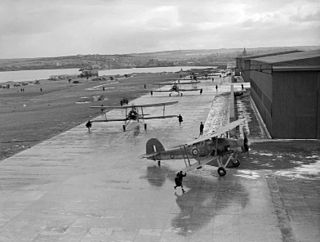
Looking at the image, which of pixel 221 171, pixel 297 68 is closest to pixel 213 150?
pixel 221 171

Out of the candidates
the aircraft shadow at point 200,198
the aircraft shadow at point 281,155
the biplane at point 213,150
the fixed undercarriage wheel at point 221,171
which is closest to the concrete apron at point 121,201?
the aircraft shadow at point 200,198

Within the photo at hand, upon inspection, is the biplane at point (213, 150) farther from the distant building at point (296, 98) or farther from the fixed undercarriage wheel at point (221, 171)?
the distant building at point (296, 98)

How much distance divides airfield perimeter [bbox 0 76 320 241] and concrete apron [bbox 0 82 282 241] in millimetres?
41

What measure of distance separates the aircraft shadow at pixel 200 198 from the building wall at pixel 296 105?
11443mm

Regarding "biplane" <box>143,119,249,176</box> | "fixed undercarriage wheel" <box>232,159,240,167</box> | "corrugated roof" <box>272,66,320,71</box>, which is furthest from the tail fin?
"corrugated roof" <box>272,66,320,71</box>

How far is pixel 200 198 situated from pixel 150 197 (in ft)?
7.99

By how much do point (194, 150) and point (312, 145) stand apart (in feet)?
35.3

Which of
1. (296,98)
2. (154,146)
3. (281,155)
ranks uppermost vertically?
(296,98)

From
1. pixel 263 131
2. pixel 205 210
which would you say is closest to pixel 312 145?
pixel 263 131

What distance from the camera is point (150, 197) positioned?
19.8 meters

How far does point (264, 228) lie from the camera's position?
1555 centimetres

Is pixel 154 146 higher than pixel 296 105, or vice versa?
pixel 296 105

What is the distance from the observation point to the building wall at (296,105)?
31125 mm

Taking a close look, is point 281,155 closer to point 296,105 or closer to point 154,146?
point 296,105
